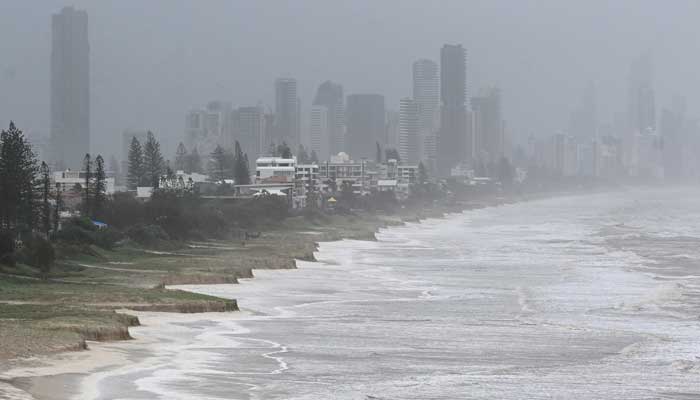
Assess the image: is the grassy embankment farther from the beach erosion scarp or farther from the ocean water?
the ocean water

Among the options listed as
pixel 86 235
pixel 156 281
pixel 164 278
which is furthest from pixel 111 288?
pixel 86 235

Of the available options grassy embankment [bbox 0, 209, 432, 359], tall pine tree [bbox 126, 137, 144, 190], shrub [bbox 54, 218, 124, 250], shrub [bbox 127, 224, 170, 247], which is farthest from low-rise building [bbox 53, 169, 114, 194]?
shrub [bbox 54, 218, 124, 250]

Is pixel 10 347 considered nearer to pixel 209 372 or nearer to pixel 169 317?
pixel 209 372

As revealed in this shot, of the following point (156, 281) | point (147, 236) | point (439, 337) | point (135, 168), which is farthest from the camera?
point (135, 168)

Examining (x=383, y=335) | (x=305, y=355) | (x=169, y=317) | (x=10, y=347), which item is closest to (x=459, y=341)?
(x=383, y=335)

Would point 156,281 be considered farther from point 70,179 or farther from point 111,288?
point 70,179

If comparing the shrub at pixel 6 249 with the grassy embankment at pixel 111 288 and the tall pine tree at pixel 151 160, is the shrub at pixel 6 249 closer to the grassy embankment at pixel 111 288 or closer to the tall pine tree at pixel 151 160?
the grassy embankment at pixel 111 288

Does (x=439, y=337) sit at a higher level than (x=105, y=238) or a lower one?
lower

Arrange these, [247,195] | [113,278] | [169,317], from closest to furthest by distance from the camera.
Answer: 1. [169,317]
2. [113,278]
3. [247,195]
